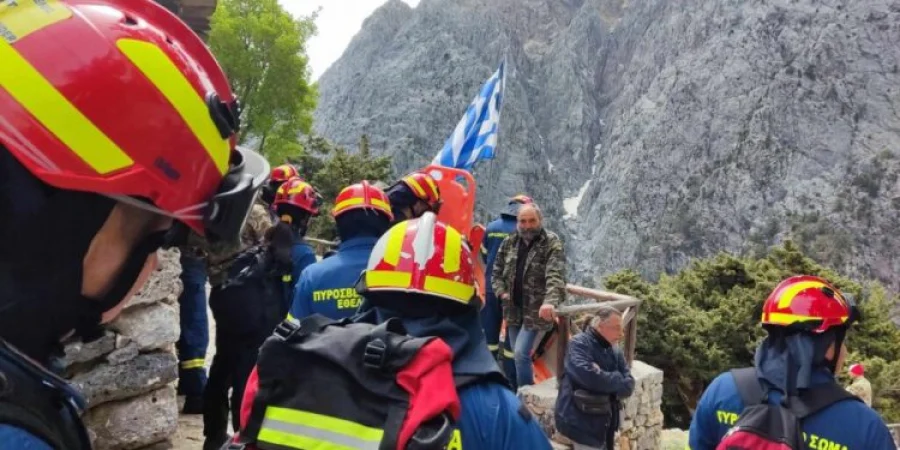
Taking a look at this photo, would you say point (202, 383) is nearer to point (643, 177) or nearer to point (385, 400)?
point (385, 400)

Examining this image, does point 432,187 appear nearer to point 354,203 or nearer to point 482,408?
point 354,203

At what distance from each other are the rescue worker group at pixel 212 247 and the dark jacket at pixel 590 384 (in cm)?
201

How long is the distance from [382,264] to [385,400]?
24.9 inches

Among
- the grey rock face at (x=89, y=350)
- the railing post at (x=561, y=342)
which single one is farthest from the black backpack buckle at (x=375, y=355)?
the railing post at (x=561, y=342)

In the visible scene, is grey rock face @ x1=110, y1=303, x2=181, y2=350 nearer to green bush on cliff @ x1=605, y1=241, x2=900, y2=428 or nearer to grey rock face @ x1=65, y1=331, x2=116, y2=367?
grey rock face @ x1=65, y1=331, x2=116, y2=367

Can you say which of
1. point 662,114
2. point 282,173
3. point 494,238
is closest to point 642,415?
point 494,238

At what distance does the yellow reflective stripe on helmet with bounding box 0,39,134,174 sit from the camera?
1.19 metres

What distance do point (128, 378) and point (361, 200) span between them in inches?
68.9

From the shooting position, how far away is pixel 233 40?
2523cm

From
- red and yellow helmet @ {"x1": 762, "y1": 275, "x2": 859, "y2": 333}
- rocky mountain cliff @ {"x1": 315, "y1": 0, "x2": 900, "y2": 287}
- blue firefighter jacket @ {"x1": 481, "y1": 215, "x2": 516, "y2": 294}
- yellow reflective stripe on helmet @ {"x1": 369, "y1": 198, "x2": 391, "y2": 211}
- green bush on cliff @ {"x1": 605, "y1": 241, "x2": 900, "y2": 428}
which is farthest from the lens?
rocky mountain cliff @ {"x1": 315, "y1": 0, "x2": 900, "y2": 287}

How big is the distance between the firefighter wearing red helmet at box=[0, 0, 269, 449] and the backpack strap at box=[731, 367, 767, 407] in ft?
7.38

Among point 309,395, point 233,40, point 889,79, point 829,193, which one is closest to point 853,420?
point 309,395

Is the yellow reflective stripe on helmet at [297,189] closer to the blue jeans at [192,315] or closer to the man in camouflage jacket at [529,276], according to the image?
the blue jeans at [192,315]

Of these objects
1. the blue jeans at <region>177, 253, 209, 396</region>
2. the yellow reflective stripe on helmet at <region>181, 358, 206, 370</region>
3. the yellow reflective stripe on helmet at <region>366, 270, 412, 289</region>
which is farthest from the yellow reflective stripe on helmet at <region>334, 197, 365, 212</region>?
the yellow reflective stripe on helmet at <region>181, 358, 206, 370</region>
